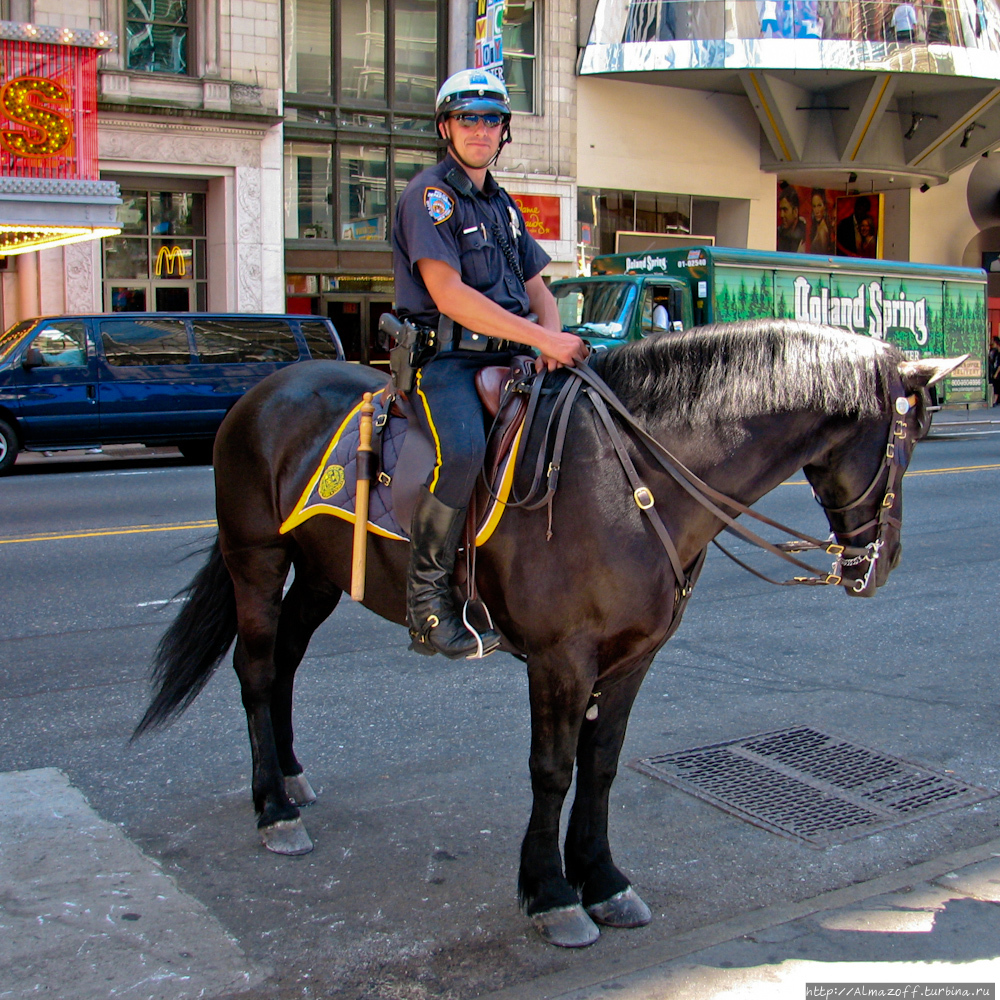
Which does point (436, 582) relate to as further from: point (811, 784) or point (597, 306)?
point (597, 306)

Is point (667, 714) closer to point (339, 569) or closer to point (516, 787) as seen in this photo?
point (516, 787)

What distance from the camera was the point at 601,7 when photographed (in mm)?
27141

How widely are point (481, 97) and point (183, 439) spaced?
1395 cm

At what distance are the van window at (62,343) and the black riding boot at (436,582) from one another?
44.9 ft

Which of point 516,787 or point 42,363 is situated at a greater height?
point 42,363

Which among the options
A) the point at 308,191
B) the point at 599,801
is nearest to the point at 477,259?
the point at 599,801

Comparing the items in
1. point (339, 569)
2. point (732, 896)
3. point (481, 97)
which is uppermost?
point (481, 97)

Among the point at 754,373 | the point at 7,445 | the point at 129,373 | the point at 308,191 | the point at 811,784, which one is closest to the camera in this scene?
the point at 754,373

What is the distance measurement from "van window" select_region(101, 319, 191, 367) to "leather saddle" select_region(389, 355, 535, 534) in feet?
44.0

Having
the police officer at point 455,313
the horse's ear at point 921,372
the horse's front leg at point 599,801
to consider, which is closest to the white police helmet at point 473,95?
the police officer at point 455,313

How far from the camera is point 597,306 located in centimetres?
1811

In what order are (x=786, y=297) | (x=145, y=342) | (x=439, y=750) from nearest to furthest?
(x=439, y=750) → (x=145, y=342) → (x=786, y=297)

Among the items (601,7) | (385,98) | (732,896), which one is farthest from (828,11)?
(732,896)

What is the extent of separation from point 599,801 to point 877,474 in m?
1.40
